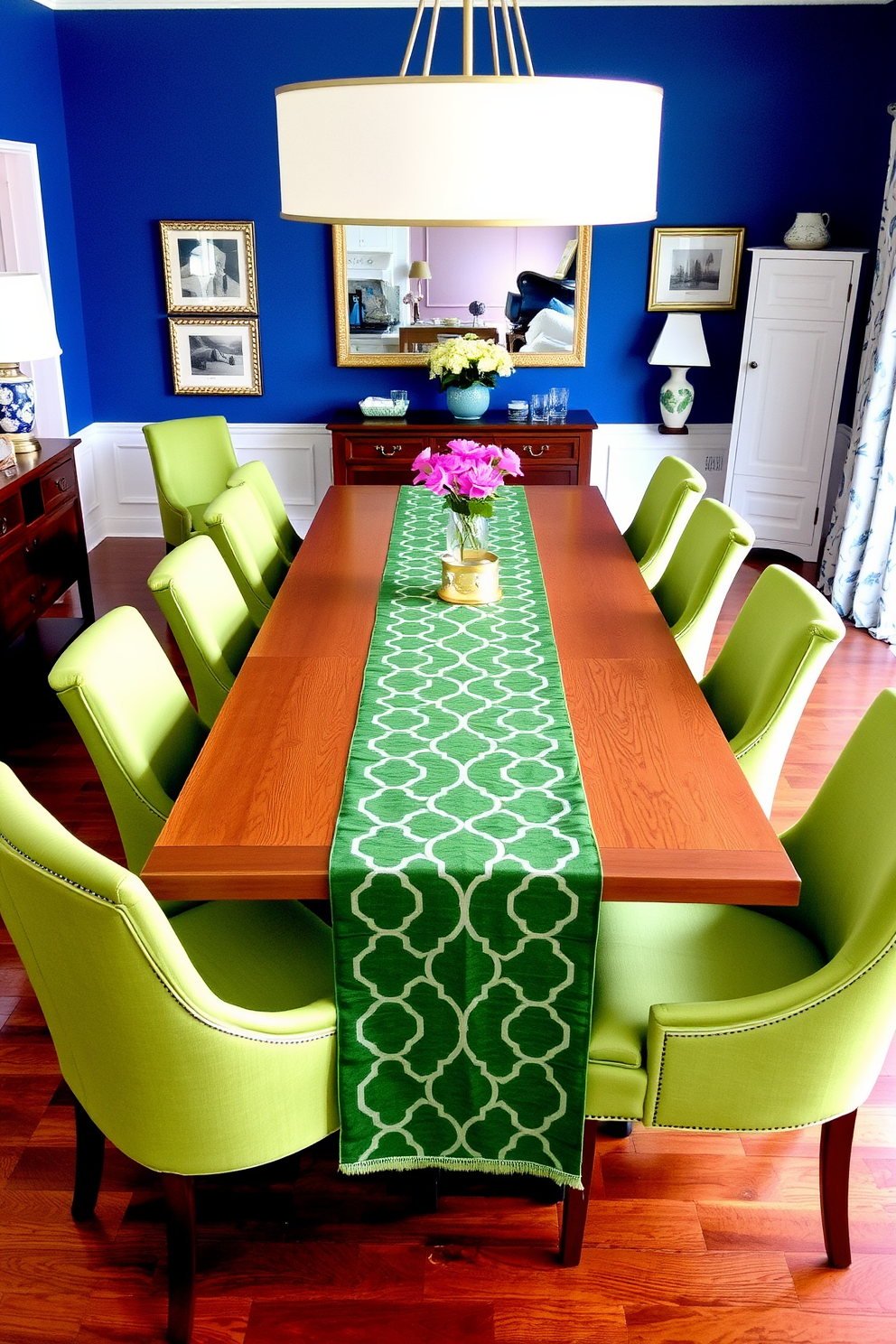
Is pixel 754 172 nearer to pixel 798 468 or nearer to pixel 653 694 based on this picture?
pixel 798 468

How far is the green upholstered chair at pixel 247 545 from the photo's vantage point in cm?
322

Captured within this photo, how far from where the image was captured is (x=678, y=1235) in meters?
2.03

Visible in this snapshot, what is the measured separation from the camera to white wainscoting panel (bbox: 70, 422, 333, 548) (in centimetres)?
591

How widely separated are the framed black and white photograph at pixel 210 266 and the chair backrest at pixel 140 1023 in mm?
4510

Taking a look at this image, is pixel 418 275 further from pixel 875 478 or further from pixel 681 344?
pixel 875 478

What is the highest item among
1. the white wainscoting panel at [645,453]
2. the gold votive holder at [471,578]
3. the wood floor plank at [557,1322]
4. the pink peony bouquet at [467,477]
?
the pink peony bouquet at [467,477]

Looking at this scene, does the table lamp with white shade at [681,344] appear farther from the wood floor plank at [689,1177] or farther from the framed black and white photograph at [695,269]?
the wood floor plank at [689,1177]

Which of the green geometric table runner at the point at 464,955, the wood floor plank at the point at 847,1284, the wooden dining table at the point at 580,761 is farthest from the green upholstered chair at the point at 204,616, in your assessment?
the wood floor plank at the point at 847,1284

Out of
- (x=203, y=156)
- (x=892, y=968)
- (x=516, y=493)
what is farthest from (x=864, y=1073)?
(x=203, y=156)

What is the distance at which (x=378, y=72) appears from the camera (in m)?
5.36

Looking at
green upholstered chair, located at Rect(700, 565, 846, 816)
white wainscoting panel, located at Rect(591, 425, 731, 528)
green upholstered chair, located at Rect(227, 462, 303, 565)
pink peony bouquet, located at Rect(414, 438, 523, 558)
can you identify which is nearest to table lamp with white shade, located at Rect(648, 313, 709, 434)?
white wainscoting panel, located at Rect(591, 425, 731, 528)

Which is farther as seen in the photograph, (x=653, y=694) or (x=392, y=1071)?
(x=653, y=694)

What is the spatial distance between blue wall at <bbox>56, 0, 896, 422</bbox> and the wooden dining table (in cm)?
288

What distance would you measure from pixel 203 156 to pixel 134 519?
192cm
